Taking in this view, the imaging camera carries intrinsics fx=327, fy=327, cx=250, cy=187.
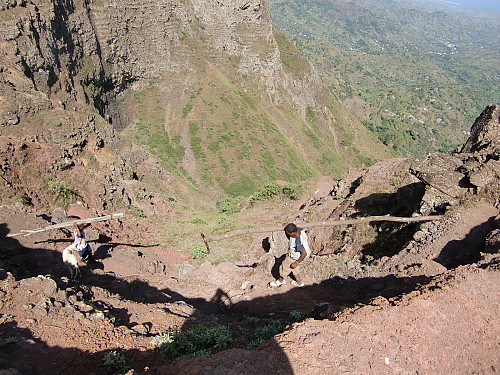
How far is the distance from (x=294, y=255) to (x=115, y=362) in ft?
15.3

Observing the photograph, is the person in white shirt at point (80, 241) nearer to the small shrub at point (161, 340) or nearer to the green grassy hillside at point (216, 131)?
the small shrub at point (161, 340)

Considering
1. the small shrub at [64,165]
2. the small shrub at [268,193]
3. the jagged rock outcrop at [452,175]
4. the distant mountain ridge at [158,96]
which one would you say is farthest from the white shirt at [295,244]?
the small shrub at [268,193]

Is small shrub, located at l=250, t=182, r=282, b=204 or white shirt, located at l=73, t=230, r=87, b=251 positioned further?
small shrub, located at l=250, t=182, r=282, b=204

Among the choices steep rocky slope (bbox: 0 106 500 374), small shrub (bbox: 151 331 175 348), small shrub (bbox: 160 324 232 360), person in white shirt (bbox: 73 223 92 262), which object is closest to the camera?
steep rocky slope (bbox: 0 106 500 374)

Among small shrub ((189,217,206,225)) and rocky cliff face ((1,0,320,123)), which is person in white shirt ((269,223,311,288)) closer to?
small shrub ((189,217,206,225))

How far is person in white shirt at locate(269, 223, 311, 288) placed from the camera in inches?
301

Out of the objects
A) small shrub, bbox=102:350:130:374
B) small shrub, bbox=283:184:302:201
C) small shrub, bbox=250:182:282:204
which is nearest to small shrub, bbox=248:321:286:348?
small shrub, bbox=102:350:130:374

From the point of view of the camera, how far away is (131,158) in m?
28.5

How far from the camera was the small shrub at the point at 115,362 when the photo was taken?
5.01m

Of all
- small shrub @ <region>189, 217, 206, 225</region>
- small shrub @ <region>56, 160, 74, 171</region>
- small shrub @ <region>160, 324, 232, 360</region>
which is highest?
small shrub @ <region>56, 160, 74, 171</region>

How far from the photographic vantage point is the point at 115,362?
5.07 metres

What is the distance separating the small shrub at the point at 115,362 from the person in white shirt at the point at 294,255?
13.4 ft

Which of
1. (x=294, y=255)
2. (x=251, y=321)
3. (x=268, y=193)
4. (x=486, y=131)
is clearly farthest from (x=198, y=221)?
(x=486, y=131)

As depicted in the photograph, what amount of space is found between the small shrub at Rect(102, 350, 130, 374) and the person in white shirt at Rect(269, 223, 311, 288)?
408 cm
